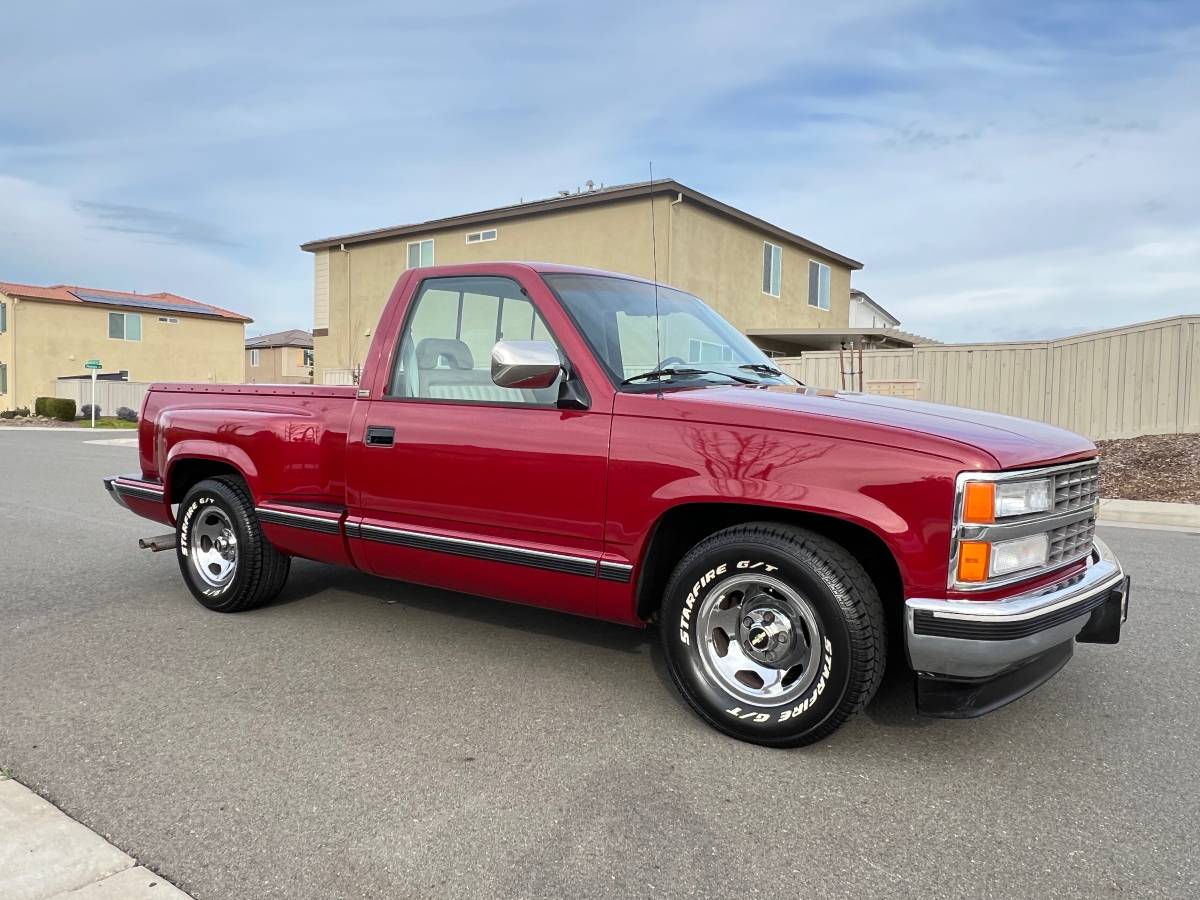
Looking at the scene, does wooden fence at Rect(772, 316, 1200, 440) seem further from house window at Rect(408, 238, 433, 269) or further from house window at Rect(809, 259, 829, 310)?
house window at Rect(408, 238, 433, 269)

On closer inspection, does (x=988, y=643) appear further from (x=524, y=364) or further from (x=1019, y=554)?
(x=524, y=364)

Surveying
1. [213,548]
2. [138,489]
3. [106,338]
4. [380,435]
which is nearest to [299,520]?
[380,435]

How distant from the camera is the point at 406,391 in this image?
4.37 meters

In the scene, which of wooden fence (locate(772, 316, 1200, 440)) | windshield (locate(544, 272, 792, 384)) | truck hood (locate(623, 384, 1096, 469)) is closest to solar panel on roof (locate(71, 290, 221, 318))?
wooden fence (locate(772, 316, 1200, 440))

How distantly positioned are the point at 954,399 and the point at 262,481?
51.5 feet

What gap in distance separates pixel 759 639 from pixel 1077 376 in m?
15.1

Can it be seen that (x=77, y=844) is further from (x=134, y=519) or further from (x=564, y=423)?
(x=134, y=519)

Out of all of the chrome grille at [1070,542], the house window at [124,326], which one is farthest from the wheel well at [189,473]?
the house window at [124,326]

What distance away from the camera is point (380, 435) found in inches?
170

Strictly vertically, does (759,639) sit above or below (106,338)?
below

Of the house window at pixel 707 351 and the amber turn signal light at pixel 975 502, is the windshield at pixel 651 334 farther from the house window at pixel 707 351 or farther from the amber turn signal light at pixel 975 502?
the amber turn signal light at pixel 975 502

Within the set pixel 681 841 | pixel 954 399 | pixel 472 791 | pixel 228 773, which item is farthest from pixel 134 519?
pixel 954 399

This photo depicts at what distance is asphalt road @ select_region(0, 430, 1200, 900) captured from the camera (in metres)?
2.55

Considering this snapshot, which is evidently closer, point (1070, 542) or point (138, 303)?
point (1070, 542)
